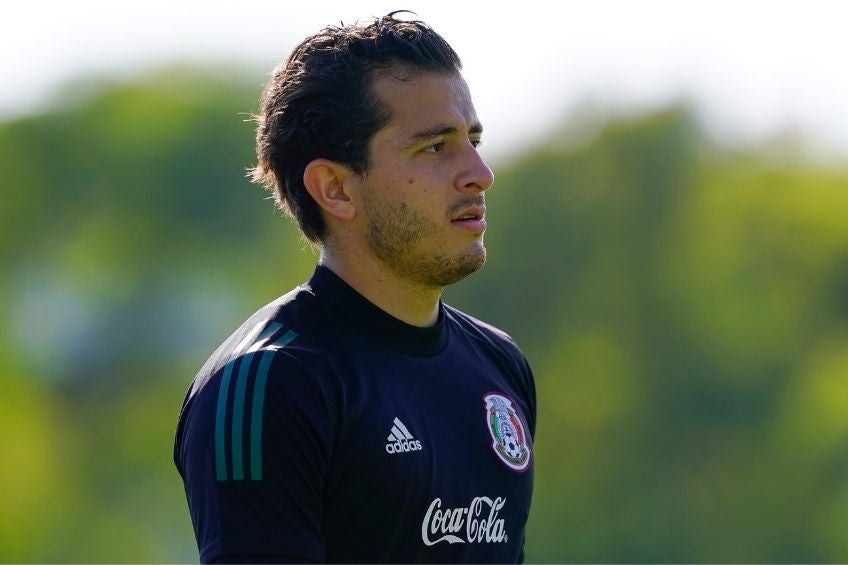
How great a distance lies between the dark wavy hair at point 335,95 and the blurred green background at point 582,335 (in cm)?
2010

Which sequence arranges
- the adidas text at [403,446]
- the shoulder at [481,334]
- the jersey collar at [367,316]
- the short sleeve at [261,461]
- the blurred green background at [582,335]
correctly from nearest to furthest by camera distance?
the short sleeve at [261,461] → the adidas text at [403,446] → the jersey collar at [367,316] → the shoulder at [481,334] → the blurred green background at [582,335]

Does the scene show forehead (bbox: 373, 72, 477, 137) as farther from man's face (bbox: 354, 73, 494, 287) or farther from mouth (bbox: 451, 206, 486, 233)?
mouth (bbox: 451, 206, 486, 233)

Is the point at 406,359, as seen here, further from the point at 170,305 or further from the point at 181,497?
the point at 170,305

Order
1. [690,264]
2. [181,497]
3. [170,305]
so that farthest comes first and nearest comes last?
[170,305] → [690,264] → [181,497]

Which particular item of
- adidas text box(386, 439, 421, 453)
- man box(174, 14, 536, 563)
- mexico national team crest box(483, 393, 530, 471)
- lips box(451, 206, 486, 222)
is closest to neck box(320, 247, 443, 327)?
man box(174, 14, 536, 563)

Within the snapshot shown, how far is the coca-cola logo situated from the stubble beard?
65 centimetres

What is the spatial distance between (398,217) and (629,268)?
23831 mm

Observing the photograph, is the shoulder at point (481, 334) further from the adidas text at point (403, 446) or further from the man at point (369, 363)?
the adidas text at point (403, 446)

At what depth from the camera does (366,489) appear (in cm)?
345

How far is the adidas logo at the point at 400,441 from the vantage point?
352 centimetres

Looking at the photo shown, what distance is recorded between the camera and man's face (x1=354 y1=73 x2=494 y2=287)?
3.84 metres

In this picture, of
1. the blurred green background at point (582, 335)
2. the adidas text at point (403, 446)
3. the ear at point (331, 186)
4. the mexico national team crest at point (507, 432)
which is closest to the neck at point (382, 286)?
the ear at point (331, 186)

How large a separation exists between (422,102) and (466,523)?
4.04ft

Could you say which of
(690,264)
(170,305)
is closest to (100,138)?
(170,305)
